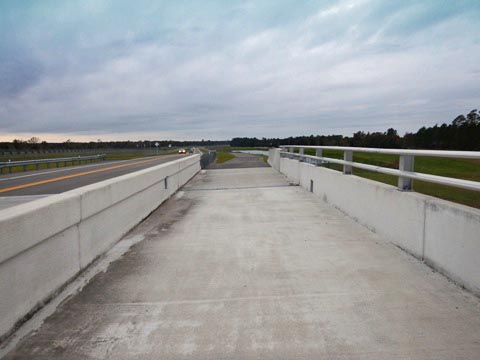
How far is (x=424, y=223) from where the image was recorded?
189 inches

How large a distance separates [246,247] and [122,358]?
3035 millimetres

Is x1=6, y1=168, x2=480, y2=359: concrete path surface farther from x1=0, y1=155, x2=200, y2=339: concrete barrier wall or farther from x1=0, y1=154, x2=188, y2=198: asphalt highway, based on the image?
x1=0, y1=154, x2=188, y2=198: asphalt highway

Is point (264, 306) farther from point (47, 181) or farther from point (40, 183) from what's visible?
point (47, 181)

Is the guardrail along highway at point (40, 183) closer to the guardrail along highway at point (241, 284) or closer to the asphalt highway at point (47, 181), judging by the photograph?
the asphalt highway at point (47, 181)

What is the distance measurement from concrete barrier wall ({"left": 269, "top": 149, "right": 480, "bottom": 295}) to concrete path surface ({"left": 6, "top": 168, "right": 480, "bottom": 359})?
175 mm

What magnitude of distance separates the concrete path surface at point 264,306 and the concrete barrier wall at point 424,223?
175mm

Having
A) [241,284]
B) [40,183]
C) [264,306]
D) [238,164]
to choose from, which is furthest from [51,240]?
[238,164]

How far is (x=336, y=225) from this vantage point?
7.09 metres

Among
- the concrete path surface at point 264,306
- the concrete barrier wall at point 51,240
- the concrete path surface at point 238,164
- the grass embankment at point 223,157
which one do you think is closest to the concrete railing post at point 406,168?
the concrete path surface at point 264,306

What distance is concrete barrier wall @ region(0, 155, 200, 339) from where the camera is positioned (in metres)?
3.33

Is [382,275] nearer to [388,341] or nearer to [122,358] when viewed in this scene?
[388,341]

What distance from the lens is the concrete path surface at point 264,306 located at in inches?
121

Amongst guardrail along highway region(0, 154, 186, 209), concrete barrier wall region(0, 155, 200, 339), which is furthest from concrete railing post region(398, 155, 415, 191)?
guardrail along highway region(0, 154, 186, 209)

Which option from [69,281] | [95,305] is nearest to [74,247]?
[69,281]
